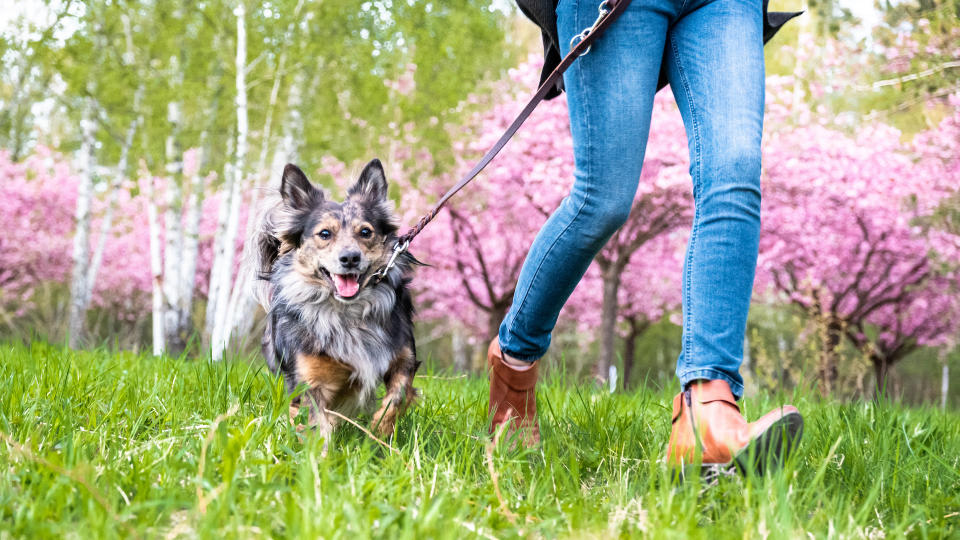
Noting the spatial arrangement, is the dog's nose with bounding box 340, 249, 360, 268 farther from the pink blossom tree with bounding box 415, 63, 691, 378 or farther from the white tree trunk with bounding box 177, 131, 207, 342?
the pink blossom tree with bounding box 415, 63, 691, 378

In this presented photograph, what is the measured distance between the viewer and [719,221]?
6.22ft

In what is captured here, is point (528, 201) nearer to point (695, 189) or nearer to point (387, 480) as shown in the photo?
point (695, 189)

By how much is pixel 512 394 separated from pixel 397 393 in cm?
41

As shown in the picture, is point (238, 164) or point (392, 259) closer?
point (392, 259)

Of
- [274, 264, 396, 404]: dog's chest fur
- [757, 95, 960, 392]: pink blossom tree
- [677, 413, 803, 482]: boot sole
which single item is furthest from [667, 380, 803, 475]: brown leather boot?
[757, 95, 960, 392]: pink blossom tree

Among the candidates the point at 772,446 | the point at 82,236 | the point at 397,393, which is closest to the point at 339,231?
the point at 397,393

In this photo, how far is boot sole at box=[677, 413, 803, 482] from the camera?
1.60m

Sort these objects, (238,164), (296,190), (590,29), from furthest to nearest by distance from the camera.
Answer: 1. (238,164)
2. (296,190)
3. (590,29)

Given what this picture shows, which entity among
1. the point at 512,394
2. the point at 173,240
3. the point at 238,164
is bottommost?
the point at 512,394

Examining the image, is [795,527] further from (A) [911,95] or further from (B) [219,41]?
(B) [219,41]

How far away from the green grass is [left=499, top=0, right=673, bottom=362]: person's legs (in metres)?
0.59

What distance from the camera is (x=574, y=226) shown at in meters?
2.12

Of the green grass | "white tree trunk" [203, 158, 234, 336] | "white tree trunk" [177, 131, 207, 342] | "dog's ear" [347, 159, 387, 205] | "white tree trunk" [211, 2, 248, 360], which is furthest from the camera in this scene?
"white tree trunk" [203, 158, 234, 336]

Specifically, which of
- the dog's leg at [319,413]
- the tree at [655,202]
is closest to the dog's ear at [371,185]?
the dog's leg at [319,413]
